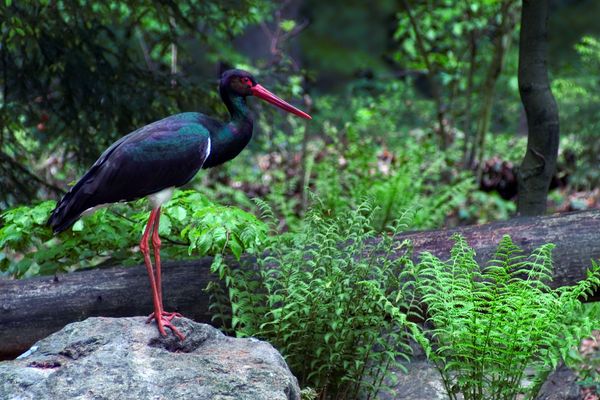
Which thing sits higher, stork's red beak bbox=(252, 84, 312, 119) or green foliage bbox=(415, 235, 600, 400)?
stork's red beak bbox=(252, 84, 312, 119)

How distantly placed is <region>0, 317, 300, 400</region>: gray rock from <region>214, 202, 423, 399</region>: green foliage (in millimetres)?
478

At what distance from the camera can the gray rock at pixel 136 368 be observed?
4008 mm

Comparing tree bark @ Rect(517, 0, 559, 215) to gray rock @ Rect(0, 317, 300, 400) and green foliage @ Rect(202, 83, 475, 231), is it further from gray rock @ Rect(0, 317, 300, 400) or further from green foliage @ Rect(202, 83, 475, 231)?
gray rock @ Rect(0, 317, 300, 400)

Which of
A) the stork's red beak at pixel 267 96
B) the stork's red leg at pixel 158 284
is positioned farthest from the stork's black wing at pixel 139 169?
the stork's red beak at pixel 267 96

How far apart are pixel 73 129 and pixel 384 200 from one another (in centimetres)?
276

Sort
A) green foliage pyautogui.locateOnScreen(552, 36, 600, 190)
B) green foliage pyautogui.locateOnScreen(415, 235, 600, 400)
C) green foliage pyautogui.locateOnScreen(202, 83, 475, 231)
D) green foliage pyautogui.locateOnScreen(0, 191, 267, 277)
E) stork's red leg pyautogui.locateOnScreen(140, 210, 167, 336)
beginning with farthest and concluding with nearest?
green foliage pyautogui.locateOnScreen(552, 36, 600, 190)
green foliage pyautogui.locateOnScreen(202, 83, 475, 231)
green foliage pyautogui.locateOnScreen(0, 191, 267, 277)
stork's red leg pyautogui.locateOnScreen(140, 210, 167, 336)
green foliage pyautogui.locateOnScreen(415, 235, 600, 400)

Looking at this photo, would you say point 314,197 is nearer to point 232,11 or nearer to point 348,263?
point 348,263

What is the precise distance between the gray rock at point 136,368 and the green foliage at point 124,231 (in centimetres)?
87

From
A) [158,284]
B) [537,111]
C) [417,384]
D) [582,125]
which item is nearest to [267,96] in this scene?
[158,284]

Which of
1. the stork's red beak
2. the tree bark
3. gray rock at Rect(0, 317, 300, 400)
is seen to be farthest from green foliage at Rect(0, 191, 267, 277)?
the tree bark

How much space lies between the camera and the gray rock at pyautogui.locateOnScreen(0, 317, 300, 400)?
4008 millimetres

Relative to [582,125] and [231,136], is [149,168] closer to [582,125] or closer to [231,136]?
[231,136]

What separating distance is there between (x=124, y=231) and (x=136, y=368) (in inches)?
75.2

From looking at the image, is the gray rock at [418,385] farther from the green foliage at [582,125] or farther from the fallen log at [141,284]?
the green foliage at [582,125]
